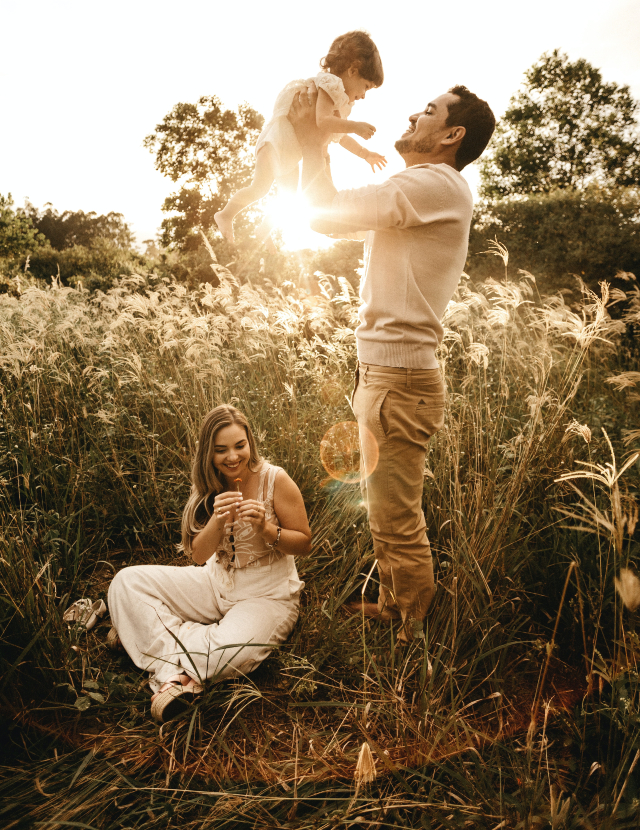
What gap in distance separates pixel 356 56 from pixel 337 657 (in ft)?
8.15

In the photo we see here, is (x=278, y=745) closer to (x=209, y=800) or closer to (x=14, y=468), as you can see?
(x=209, y=800)

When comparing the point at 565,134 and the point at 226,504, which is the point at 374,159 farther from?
the point at 565,134

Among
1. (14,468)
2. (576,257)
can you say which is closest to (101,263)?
(576,257)

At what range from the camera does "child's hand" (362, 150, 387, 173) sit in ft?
7.66

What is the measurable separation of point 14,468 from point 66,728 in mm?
1676

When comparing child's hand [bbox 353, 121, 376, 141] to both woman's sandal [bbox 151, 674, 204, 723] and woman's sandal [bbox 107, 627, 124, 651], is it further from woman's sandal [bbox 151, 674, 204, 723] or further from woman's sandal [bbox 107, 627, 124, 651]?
woman's sandal [bbox 107, 627, 124, 651]

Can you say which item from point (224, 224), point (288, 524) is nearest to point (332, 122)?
point (224, 224)

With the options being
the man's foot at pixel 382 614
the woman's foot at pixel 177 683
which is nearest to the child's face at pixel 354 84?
the man's foot at pixel 382 614

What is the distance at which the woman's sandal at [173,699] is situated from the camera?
5.85 feet

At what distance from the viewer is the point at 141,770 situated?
162 centimetres

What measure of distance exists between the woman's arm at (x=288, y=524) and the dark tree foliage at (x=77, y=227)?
131 ft

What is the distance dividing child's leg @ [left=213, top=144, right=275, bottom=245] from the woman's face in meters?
0.96

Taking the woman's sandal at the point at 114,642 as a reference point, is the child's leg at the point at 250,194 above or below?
above

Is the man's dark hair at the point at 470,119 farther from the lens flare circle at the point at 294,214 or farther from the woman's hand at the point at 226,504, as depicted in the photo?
the woman's hand at the point at 226,504
